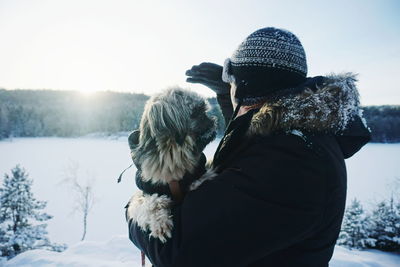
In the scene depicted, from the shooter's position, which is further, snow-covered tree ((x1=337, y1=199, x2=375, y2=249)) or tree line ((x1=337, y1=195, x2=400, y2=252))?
snow-covered tree ((x1=337, y1=199, x2=375, y2=249))

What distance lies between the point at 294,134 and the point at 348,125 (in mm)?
350

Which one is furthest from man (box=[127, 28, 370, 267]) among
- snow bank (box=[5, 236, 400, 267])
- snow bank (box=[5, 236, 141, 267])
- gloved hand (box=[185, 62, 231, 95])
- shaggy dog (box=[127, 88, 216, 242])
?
snow bank (box=[5, 236, 141, 267])

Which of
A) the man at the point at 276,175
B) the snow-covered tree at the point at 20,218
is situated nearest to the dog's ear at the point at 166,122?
the man at the point at 276,175

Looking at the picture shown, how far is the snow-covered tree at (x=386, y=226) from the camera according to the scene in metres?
16.1

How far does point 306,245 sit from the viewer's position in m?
1.14

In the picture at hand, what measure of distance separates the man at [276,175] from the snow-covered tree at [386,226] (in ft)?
64.3

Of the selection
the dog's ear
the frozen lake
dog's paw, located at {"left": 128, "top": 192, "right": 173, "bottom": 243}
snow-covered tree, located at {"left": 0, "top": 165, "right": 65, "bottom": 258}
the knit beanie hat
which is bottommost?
the frozen lake

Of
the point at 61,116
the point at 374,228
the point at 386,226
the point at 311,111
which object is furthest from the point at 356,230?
the point at 61,116

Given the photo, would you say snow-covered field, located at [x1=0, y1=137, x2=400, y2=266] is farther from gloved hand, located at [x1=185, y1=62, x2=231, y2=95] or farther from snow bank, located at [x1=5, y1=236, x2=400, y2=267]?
gloved hand, located at [x1=185, y1=62, x2=231, y2=95]

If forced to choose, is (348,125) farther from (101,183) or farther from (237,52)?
(101,183)

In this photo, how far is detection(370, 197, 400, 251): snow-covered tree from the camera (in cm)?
1609

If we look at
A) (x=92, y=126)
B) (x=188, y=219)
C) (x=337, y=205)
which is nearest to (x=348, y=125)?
(x=337, y=205)

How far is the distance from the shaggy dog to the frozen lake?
18943 mm

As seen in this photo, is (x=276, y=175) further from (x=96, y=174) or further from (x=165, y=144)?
(x=96, y=174)
